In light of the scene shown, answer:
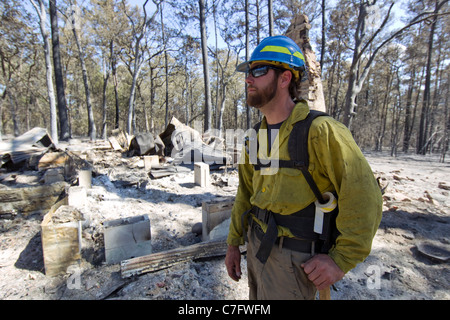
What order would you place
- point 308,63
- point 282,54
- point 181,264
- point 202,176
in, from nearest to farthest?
point 282,54 → point 181,264 → point 308,63 → point 202,176

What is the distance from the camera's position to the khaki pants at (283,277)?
1377mm

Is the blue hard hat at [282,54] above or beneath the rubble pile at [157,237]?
above

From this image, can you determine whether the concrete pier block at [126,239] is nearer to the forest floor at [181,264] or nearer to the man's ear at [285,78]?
the forest floor at [181,264]

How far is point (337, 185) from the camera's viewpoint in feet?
4.11

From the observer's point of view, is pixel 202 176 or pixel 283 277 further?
pixel 202 176

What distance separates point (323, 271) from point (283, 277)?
29cm

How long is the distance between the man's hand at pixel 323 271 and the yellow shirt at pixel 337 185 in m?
0.03

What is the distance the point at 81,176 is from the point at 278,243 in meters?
6.24

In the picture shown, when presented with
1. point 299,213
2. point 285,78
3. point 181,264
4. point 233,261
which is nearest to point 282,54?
point 285,78

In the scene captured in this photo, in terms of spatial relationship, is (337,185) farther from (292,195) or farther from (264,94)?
(264,94)

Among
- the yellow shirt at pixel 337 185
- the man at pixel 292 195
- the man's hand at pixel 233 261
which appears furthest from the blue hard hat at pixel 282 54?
the man's hand at pixel 233 261

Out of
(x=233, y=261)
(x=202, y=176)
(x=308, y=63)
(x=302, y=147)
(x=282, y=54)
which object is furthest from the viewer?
(x=202, y=176)

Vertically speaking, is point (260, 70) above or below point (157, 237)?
above

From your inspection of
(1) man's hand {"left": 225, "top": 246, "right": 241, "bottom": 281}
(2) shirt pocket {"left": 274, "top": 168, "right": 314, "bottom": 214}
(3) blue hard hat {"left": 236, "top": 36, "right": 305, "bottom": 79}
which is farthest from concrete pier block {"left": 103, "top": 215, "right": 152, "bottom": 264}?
(3) blue hard hat {"left": 236, "top": 36, "right": 305, "bottom": 79}
